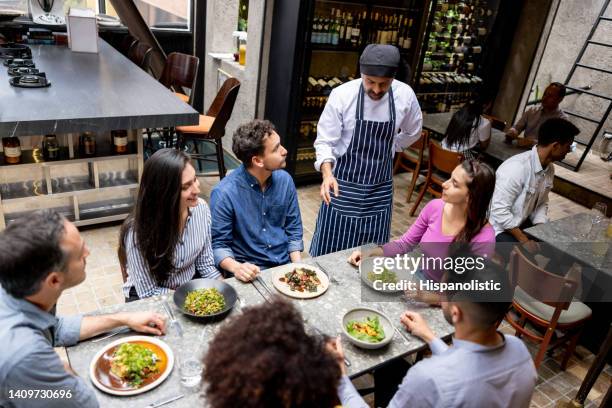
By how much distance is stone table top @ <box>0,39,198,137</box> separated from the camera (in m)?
3.08

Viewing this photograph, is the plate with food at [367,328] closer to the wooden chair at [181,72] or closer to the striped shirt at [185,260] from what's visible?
the striped shirt at [185,260]

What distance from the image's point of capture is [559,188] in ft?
20.1

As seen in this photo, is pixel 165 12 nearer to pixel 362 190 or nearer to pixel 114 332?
pixel 362 190

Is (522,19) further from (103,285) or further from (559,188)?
(103,285)

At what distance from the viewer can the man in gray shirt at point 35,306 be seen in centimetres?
133

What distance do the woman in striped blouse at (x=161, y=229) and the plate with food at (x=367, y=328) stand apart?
2.81 feet

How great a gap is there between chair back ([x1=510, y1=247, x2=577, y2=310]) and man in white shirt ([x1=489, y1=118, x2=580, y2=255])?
22.9 inches

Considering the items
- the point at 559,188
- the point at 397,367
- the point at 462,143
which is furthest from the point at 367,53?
the point at 559,188

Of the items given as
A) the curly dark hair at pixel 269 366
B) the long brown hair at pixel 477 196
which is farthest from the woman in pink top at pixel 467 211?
the curly dark hair at pixel 269 366

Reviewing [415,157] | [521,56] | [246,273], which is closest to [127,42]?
[415,157]

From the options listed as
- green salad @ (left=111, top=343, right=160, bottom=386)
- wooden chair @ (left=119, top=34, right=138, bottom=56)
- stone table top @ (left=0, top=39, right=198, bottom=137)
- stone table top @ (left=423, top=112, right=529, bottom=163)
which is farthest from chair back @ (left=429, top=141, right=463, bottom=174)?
wooden chair @ (left=119, top=34, right=138, bottom=56)

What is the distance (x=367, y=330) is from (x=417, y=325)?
0.74 ft

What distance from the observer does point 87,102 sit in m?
3.48

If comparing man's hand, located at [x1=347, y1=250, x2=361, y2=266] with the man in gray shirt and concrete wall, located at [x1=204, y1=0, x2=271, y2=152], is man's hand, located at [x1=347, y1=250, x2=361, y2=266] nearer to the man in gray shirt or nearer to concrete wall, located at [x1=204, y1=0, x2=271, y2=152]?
the man in gray shirt
